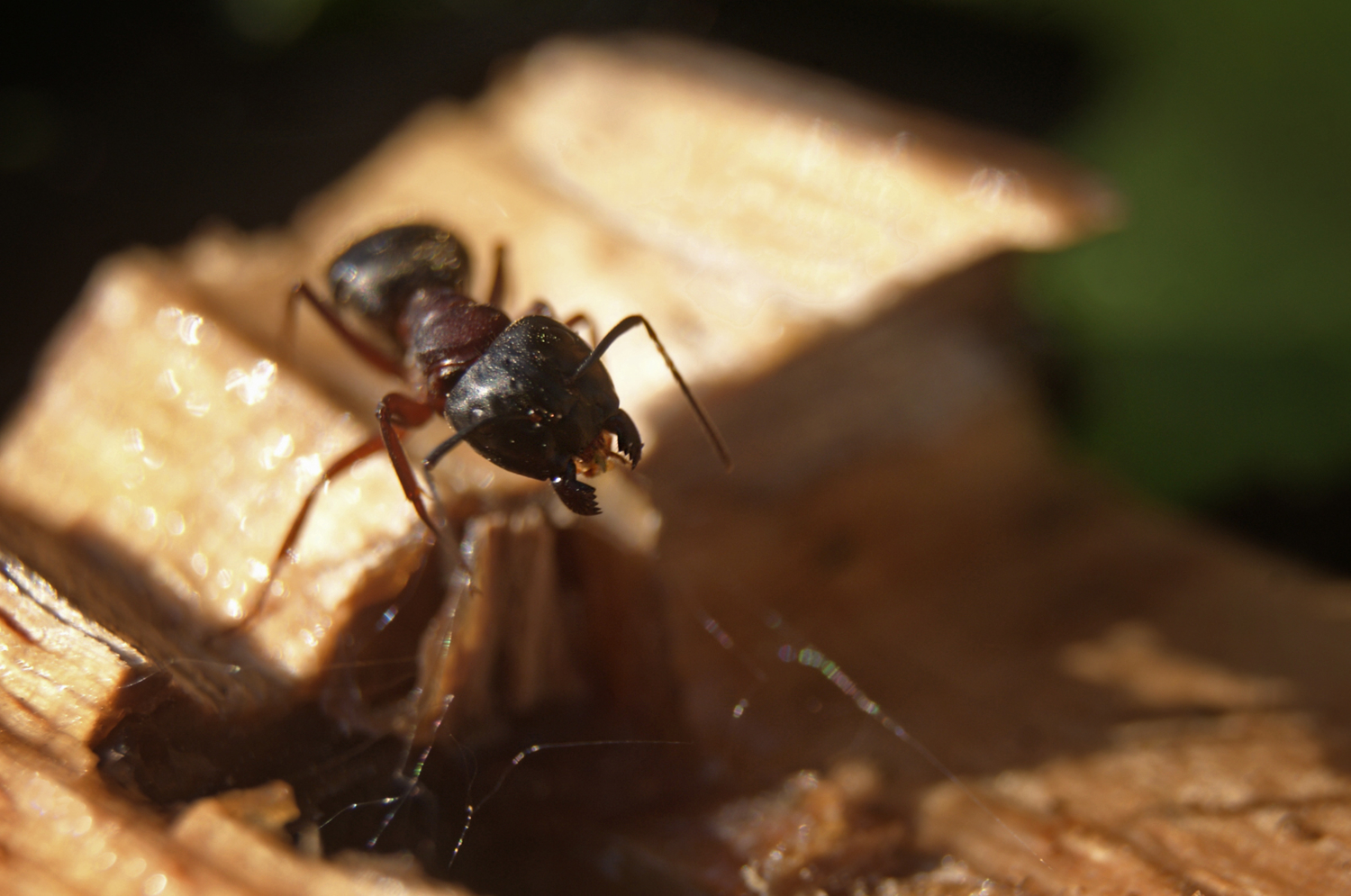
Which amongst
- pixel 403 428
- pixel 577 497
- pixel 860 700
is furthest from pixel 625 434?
pixel 860 700

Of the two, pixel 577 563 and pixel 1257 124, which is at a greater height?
pixel 1257 124

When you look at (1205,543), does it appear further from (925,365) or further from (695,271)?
(695,271)

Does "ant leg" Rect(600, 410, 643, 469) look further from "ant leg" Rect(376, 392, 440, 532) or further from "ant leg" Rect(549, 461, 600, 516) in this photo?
"ant leg" Rect(376, 392, 440, 532)

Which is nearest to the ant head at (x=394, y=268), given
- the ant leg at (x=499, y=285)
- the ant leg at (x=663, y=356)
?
the ant leg at (x=499, y=285)

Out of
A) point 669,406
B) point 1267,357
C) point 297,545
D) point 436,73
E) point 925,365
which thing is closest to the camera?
point 297,545

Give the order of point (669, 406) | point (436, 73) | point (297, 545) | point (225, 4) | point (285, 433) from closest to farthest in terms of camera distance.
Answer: point (297, 545), point (285, 433), point (669, 406), point (225, 4), point (436, 73)

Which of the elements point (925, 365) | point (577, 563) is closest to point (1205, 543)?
point (925, 365)

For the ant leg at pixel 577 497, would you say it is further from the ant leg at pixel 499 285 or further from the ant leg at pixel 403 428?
the ant leg at pixel 499 285

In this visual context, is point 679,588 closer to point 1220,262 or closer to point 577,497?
point 577,497
